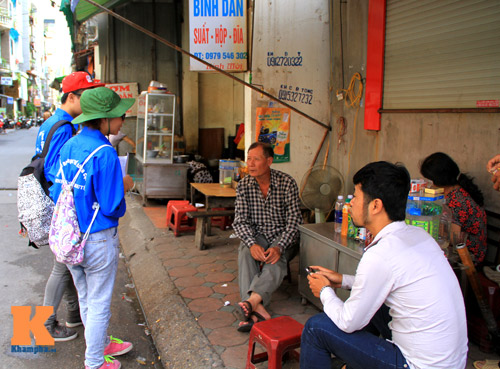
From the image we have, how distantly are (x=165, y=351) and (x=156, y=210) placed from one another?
4.55 metres

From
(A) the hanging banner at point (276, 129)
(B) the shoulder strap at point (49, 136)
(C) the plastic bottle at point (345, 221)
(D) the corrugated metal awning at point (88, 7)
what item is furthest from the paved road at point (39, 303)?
(D) the corrugated metal awning at point (88, 7)

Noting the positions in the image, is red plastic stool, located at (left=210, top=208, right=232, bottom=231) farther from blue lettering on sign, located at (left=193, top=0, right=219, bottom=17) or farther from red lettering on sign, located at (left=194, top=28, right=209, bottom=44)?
blue lettering on sign, located at (left=193, top=0, right=219, bottom=17)

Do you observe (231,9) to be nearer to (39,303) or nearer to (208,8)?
(208,8)

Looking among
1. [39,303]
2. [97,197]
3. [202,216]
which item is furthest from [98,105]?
[202,216]

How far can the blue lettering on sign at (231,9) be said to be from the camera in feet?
18.5

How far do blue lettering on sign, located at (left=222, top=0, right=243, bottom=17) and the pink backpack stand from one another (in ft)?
12.1

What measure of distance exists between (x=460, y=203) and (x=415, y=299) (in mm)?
1678

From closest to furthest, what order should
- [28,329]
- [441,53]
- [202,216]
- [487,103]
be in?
[28,329]
[487,103]
[441,53]
[202,216]

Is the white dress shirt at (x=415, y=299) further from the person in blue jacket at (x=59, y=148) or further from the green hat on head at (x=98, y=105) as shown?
the person in blue jacket at (x=59, y=148)

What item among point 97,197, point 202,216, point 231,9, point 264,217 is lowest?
point 202,216

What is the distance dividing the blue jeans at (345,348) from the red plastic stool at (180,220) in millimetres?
3972

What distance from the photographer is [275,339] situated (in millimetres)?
2445

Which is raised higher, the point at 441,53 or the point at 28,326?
the point at 441,53

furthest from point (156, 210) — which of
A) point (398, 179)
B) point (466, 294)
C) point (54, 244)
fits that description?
point (398, 179)
